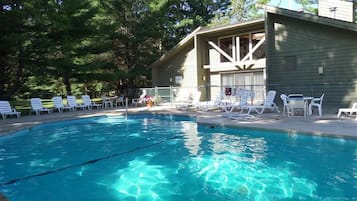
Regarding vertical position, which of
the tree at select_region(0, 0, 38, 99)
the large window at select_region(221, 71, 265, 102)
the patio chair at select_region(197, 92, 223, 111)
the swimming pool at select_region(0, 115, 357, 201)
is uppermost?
the tree at select_region(0, 0, 38, 99)

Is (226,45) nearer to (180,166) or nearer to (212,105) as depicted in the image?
(212,105)

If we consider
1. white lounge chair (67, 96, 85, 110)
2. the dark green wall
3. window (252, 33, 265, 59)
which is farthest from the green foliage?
the dark green wall

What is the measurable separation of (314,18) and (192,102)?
616cm

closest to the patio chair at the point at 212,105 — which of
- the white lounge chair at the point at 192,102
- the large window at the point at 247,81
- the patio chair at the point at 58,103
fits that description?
the white lounge chair at the point at 192,102

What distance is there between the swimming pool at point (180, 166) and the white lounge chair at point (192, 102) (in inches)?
177

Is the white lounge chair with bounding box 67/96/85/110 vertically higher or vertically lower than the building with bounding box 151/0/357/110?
lower

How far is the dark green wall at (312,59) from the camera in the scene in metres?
12.1

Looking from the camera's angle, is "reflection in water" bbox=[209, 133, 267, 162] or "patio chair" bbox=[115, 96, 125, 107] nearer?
"reflection in water" bbox=[209, 133, 267, 162]

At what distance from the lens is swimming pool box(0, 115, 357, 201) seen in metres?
4.85

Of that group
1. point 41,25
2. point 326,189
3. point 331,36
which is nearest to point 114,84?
point 41,25

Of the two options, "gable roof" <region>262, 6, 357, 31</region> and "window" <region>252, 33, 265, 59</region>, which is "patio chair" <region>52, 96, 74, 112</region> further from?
"gable roof" <region>262, 6, 357, 31</region>

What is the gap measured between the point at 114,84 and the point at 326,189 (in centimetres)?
2078

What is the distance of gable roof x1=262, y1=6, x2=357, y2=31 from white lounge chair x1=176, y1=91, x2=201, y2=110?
4.75 meters

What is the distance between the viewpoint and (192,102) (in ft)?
48.3
